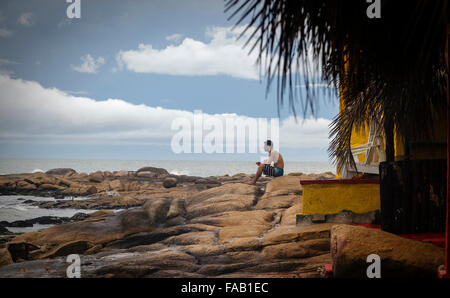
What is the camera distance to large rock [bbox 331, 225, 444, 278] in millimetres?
3971

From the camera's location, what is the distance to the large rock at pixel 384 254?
13.0 feet

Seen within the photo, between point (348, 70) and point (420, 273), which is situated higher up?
point (348, 70)

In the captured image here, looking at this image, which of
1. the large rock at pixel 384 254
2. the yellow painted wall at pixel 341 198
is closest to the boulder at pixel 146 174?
the yellow painted wall at pixel 341 198

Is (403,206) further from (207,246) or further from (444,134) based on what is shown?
(207,246)

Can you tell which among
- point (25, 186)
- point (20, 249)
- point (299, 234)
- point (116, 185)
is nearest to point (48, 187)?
point (25, 186)

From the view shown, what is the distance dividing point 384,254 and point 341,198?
2.55m

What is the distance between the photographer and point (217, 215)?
358 inches

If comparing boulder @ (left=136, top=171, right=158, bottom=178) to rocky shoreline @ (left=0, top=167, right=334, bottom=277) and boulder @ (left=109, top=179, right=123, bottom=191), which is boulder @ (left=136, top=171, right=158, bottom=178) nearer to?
boulder @ (left=109, top=179, right=123, bottom=191)

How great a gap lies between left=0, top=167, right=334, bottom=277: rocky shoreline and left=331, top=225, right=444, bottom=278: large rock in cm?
100

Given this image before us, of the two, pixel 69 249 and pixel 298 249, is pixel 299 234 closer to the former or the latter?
pixel 298 249

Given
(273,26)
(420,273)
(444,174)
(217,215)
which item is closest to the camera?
(273,26)

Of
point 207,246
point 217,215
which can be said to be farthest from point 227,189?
point 207,246

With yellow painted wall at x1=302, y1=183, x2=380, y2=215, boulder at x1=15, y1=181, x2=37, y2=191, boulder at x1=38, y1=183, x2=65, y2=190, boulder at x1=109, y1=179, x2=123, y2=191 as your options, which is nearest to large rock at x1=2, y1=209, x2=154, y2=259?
yellow painted wall at x1=302, y1=183, x2=380, y2=215

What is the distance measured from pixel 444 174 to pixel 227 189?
274 inches
